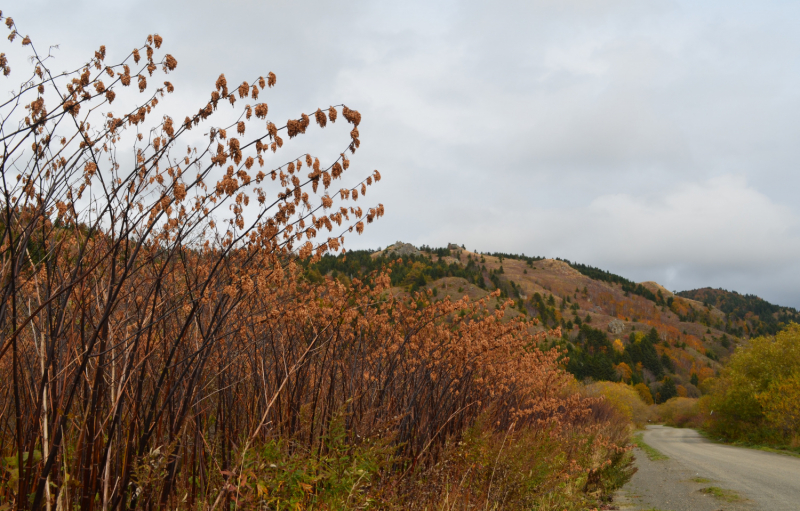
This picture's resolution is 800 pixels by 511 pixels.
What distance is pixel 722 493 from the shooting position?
10711 mm

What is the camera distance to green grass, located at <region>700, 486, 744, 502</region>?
10136mm

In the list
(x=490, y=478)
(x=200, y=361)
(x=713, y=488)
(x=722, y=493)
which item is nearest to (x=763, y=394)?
(x=713, y=488)

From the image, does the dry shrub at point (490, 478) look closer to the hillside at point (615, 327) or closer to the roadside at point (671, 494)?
the roadside at point (671, 494)

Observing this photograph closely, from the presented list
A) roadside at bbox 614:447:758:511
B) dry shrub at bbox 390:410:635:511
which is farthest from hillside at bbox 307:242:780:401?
dry shrub at bbox 390:410:635:511

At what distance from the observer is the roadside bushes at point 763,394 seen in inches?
1102

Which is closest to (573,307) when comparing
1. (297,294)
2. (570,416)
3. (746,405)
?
(746,405)

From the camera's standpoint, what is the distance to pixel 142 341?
3.65 m

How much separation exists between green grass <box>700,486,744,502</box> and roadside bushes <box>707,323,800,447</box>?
2146cm

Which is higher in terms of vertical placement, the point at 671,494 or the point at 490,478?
the point at 490,478

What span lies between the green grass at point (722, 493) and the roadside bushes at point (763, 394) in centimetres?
2146

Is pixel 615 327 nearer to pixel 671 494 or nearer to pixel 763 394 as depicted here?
pixel 763 394

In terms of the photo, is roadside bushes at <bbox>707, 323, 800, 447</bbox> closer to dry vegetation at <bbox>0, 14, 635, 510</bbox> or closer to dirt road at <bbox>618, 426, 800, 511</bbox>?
dirt road at <bbox>618, 426, 800, 511</bbox>

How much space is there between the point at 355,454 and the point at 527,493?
4.25 meters

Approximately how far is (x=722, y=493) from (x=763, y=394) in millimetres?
24688
